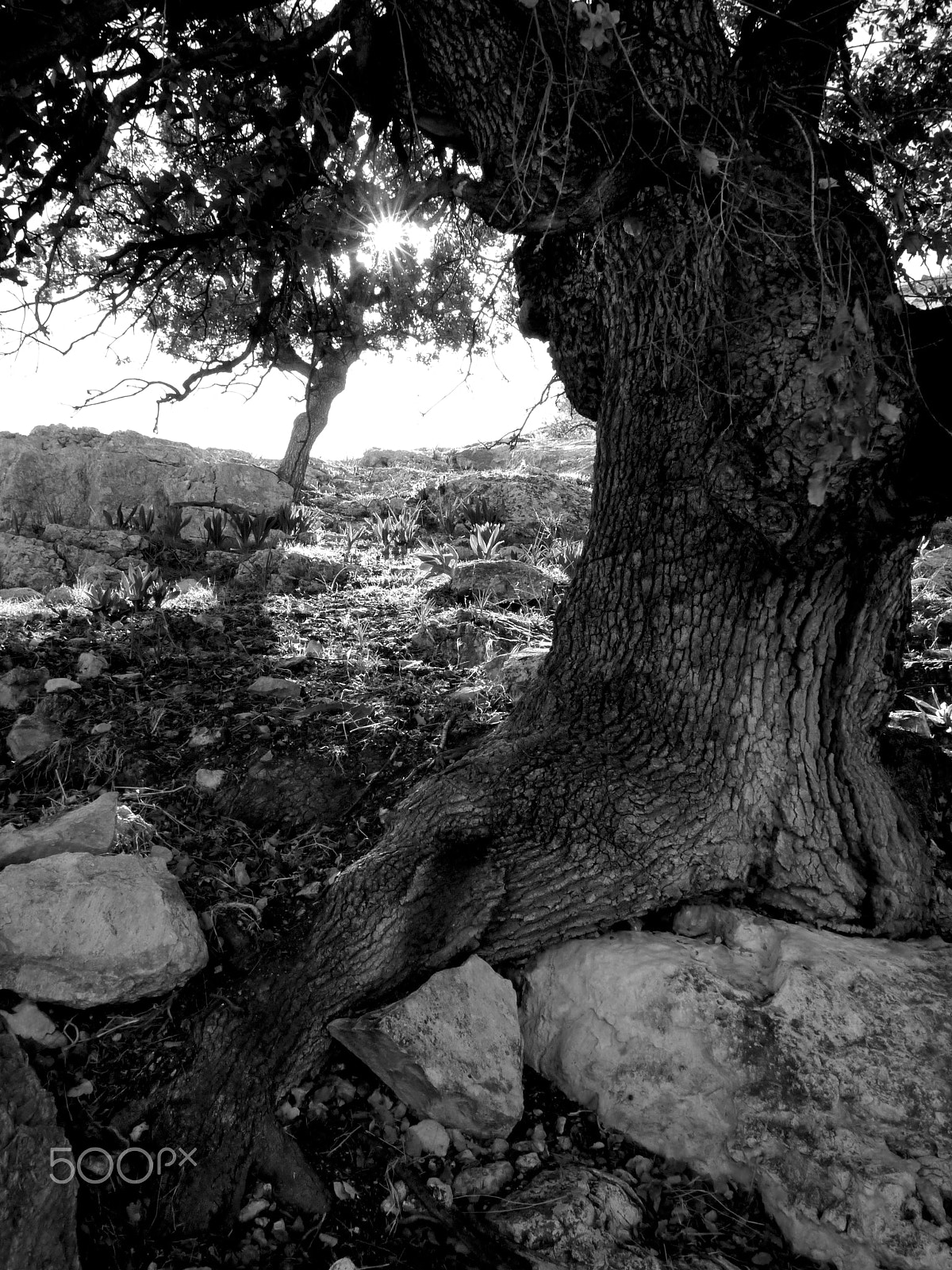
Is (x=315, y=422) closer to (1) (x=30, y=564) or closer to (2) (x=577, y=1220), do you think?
(1) (x=30, y=564)

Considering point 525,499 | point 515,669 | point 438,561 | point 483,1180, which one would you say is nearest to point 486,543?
point 438,561

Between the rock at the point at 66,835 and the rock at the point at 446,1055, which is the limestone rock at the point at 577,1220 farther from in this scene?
the rock at the point at 66,835

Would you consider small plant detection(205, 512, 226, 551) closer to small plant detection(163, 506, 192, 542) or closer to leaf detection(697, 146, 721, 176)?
small plant detection(163, 506, 192, 542)

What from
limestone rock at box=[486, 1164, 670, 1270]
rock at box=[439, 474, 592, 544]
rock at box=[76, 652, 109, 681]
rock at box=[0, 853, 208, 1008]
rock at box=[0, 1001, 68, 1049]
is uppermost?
rock at box=[439, 474, 592, 544]

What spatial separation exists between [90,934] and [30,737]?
1483 mm

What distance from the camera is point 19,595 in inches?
242

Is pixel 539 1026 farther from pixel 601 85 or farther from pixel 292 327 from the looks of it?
pixel 292 327

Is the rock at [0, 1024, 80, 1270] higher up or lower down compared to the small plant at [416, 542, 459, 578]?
lower down

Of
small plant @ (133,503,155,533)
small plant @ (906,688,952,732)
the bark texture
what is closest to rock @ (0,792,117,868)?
the bark texture

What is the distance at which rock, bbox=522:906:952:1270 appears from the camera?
2119 mm

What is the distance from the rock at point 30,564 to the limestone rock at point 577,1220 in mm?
6062

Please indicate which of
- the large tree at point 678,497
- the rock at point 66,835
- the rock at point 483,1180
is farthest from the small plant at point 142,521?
the rock at point 483,1180

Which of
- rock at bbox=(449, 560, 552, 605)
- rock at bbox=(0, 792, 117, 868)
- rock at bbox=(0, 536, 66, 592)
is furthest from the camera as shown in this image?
rock at bbox=(0, 536, 66, 592)

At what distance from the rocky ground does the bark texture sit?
313 millimetres
